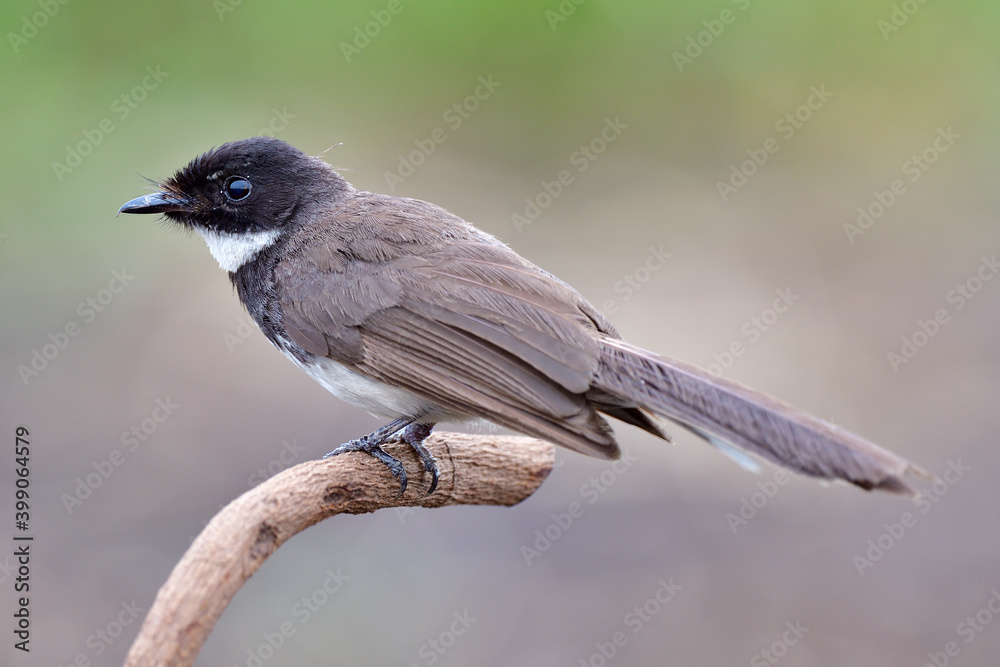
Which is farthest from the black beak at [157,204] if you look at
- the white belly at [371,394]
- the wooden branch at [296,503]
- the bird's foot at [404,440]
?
the wooden branch at [296,503]

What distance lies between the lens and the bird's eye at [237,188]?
4434mm

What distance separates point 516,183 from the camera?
31.1 feet

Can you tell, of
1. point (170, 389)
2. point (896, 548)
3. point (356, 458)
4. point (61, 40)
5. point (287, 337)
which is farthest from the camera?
point (61, 40)

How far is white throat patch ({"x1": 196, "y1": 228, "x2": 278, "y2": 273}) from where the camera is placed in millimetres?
4441

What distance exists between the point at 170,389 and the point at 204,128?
2509 mm

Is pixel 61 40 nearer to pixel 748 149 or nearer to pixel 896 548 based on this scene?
pixel 748 149

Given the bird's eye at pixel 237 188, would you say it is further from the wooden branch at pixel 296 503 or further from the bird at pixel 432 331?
the wooden branch at pixel 296 503

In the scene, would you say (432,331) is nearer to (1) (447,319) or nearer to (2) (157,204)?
(1) (447,319)

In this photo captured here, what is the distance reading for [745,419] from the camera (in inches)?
127

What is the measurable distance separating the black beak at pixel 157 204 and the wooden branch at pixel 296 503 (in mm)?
1504

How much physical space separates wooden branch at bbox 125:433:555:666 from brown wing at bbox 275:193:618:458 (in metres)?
0.44

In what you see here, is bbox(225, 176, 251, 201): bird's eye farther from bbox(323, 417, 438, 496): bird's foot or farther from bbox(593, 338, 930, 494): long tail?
bbox(593, 338, 930, 494): long tail

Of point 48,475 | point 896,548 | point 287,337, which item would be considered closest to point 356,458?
point 287,337

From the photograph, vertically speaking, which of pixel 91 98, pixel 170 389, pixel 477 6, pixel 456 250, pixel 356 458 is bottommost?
pixel 170 389
